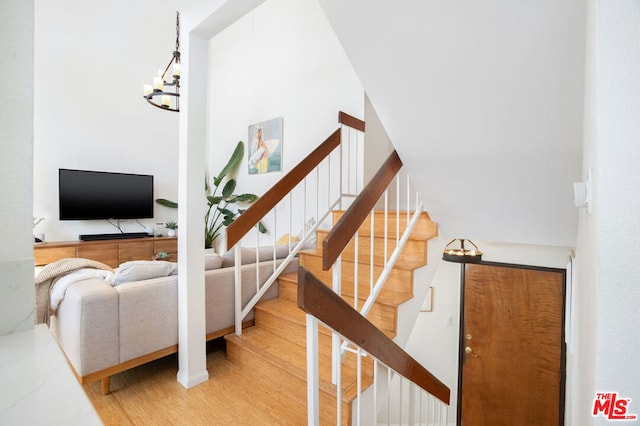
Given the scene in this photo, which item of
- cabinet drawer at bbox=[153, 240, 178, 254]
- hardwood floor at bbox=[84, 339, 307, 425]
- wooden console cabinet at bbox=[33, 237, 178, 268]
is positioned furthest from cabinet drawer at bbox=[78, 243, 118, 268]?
hardwood floor at bbox=[84, 339, 307, 425]

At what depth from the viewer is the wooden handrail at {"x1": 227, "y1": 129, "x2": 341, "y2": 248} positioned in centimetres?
199

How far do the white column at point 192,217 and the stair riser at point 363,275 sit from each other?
0.86m

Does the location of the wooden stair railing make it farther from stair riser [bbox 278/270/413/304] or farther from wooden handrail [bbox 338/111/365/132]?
stair riser [bbox 278/270/413/304]

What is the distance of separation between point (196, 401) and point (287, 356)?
0.57 metres

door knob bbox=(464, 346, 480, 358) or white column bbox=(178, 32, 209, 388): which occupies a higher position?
white column bbox=(178, 32, 209, 388)

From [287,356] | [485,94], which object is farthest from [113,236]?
[485,94]

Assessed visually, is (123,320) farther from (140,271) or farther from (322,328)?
(322,328)

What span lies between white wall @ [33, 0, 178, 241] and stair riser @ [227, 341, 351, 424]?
359 cm


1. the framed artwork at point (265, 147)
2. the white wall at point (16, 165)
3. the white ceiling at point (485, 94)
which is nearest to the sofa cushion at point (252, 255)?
the white ceiling at point (485, 94)

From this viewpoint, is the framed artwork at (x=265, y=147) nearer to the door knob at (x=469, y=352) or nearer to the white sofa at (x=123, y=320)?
the white sofa at (x=123, y=320)

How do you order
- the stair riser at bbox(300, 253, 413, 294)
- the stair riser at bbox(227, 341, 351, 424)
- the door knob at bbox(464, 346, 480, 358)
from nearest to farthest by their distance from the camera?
the stair riser at bbox(227, 341, 351, 424) < the stair riser at bbox(300, 253, 413, 294) < the door knob at bbox(464, 346, 480, 358)

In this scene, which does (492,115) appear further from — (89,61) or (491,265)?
(89,61)

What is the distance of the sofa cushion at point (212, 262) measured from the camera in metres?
2.18

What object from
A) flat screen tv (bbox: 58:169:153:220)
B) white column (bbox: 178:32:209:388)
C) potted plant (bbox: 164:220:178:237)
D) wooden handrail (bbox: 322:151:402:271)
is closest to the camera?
wooden handrail (bbox: 322:151:402:271)
